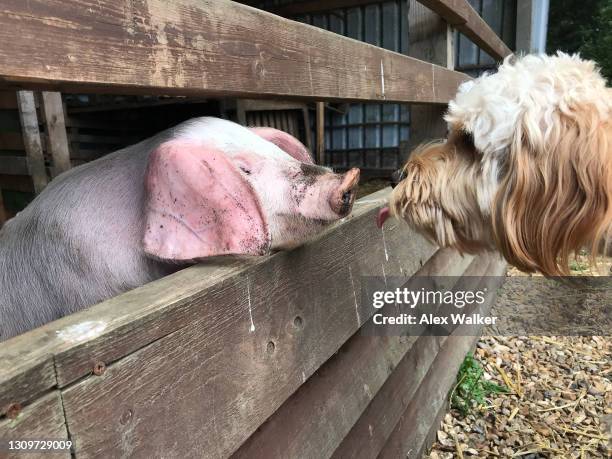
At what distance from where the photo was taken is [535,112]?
1253 mm

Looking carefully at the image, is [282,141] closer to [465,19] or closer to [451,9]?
[451,9]

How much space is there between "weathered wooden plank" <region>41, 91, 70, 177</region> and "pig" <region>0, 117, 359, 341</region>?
7.06ft

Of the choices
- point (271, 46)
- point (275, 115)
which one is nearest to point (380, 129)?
point (275, 115)

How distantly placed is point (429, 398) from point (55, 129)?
9.04 ft

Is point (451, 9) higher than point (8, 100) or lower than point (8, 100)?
higher

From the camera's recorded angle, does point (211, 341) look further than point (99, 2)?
Yes

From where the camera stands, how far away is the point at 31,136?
11.0 feet

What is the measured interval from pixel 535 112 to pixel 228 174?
0.79 metres

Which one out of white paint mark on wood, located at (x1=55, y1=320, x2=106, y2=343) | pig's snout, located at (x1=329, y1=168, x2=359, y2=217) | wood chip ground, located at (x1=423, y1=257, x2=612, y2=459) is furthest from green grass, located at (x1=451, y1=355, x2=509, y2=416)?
white paint mark on wood, located at (x1=55, y1=320, x2=106, y2=343)

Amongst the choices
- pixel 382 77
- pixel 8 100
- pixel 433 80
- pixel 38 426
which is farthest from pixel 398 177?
pixel 8 100

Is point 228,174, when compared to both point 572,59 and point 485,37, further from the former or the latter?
point 485,37

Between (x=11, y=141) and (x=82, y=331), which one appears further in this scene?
(x=11, y=141)

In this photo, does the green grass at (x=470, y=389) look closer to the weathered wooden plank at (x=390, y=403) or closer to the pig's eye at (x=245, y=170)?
the weathered wooden plank at (x=390, y=403)

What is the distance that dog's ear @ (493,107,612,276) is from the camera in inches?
46.8
